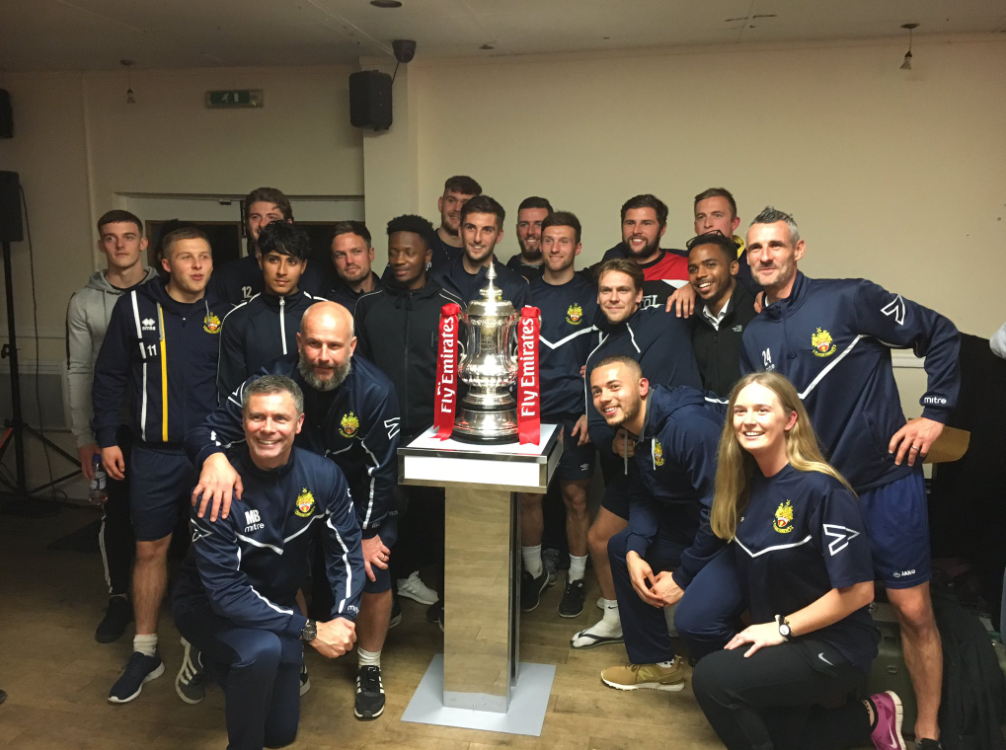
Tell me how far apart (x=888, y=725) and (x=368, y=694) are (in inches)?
65.2

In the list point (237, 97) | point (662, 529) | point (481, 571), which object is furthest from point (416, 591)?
point (237, 97)

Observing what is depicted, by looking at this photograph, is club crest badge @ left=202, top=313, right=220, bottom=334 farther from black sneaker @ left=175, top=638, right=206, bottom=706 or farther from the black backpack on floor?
the black backpack on floor

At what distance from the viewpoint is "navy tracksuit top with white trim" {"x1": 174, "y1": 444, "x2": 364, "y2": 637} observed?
2.37m

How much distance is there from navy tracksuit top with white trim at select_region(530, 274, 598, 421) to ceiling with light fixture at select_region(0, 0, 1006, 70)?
127 cm

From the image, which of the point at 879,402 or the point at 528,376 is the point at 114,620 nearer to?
the point at 528,376

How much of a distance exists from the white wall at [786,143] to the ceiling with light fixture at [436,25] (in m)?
0.15

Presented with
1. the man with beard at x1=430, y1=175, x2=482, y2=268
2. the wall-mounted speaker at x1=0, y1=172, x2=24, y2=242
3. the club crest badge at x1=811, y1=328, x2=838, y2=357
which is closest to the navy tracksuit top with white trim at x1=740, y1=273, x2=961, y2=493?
the club crest badge at x1=811, y1=328, x2=838, y2=357

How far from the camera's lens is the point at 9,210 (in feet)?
15.8

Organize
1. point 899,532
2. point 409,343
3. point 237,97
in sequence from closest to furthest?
point 899,532 < point 409,343 < point 237,97

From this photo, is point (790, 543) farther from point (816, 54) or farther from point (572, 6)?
point (816, 54)

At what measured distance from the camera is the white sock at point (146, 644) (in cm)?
304

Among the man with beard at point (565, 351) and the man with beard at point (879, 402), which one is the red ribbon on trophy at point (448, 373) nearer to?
the man with beard at point (565, 351)

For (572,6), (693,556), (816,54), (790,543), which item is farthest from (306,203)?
(790,543)

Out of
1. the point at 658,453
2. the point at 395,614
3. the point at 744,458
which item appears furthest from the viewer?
the point at 395,614
